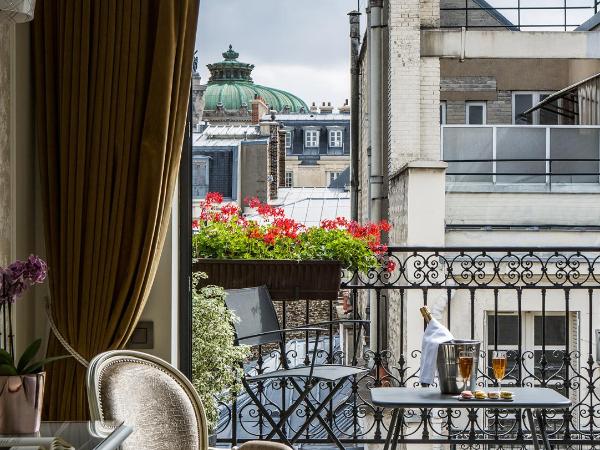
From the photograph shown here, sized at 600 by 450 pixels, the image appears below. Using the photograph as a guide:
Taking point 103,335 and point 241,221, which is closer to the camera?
point 103,335

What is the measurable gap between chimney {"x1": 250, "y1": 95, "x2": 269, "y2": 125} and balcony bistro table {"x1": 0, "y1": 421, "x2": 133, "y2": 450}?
858 inches

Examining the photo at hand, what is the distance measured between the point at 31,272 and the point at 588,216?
989 centimetres

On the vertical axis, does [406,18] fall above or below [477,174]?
above

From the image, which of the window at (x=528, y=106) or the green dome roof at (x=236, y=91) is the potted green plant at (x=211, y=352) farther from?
the green dome roof at (x=236, y=91)

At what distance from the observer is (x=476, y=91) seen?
46.4ft

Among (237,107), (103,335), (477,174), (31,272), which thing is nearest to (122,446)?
(31,272)

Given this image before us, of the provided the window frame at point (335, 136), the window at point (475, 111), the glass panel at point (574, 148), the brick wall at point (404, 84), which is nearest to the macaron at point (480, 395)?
the brick wall at point (404, 84)

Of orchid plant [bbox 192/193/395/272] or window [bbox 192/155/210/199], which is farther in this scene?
window [bbox 192/155/210/199]

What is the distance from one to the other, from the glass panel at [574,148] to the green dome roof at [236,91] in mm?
15819

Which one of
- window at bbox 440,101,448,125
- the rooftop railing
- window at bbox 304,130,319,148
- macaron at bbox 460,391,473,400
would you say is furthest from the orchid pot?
window at bbox 304,130,319,148

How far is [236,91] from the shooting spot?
28.3 m

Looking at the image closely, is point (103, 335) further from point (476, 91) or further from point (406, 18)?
point (476, 91)

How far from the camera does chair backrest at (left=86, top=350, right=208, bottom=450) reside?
260 cm

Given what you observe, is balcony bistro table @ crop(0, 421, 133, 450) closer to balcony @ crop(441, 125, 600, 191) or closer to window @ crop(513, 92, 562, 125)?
balcony @ crop(441, 125, 600, 191)
